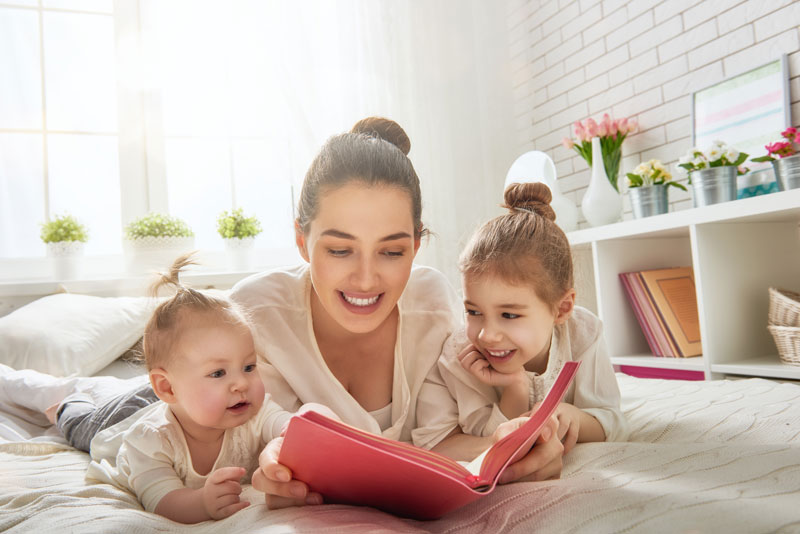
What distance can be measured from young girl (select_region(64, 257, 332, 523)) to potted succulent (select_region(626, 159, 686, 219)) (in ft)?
5.93

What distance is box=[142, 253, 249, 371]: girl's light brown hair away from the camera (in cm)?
108

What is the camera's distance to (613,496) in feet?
2.33

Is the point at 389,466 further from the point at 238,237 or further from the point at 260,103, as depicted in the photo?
the point at 260,103

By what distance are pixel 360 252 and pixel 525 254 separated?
32 cm

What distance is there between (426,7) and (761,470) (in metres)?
3.17

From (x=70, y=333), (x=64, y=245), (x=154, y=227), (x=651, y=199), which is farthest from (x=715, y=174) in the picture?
(x=64, y=245)

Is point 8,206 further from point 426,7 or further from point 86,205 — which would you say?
point 426,7

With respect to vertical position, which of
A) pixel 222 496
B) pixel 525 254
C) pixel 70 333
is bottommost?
pixel 222 496

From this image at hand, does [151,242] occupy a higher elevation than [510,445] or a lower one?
higher

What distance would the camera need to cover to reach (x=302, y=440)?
2.24ft

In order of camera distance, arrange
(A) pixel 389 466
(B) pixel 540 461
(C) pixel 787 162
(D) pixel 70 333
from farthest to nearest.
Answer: (D) pixel 70 333
(C) pixel 787 162
(B) pixel 540 461
(A) pixel 389 466

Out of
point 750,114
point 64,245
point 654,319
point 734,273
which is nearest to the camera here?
point 734,273

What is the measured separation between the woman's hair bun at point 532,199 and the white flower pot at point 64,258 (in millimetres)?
2190

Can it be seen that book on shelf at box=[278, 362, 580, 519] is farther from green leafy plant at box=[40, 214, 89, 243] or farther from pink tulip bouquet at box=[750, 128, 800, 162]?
green leafy plant at box=[40, 214, 89, 243]
